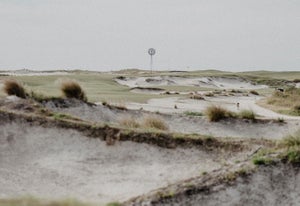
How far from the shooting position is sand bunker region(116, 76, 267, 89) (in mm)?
56656

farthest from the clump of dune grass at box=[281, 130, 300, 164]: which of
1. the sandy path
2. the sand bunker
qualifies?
the sand bunker

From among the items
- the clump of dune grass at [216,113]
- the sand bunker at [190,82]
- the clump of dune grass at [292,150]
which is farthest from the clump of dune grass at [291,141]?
the sand bunker at [190,82]

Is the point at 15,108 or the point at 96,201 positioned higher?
the point at 15,108

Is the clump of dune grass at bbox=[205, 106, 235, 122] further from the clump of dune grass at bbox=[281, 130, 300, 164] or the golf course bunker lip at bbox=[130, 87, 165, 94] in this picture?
the golf course bunker lip at bbox=[130, 87, 165, 94]

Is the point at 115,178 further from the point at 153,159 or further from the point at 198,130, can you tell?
the point at 198,130

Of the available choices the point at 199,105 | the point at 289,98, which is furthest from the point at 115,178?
the point at 289,98

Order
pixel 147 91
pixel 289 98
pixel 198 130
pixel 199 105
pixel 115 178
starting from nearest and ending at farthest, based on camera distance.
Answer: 1. pixel 115 178
2. pixel 198 130
3. pixel 199 105
4. pixel 289 98
5. pixel 147 91

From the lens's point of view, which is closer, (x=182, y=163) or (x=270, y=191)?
(x=270, y=191)

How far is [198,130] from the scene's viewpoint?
2423 cm

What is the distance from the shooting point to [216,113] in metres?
24.9

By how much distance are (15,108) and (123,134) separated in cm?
450

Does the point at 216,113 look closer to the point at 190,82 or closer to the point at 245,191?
the point at 245,191

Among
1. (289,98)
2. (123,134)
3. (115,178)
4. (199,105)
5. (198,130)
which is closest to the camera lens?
(115,178)

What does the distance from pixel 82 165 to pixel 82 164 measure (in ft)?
0.26
